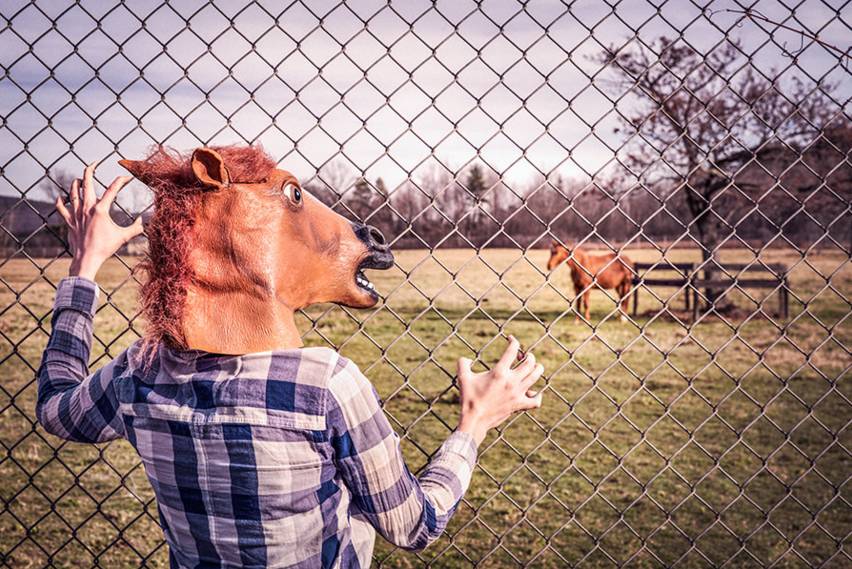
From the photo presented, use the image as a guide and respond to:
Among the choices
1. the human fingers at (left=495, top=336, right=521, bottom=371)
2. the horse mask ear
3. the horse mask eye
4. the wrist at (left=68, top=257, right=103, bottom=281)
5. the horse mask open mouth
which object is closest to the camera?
the horse mask ear

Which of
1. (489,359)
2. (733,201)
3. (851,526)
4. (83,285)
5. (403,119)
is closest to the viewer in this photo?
(83,285)

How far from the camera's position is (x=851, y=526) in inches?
165

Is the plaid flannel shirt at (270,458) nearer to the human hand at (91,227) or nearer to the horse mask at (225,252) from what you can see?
the horse mask at (225,252)

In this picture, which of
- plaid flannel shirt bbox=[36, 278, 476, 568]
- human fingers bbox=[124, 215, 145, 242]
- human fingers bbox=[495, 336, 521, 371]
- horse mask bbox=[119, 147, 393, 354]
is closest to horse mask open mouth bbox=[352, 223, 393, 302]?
horse mask bbox=[119, 147, 393, 354]

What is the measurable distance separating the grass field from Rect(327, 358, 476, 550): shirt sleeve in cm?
67

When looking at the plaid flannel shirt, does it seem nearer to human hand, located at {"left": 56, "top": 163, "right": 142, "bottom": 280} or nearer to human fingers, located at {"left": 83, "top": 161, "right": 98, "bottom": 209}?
human hand, located at {"left": 56, "top": 163, "right": 142, "bottom": 280}

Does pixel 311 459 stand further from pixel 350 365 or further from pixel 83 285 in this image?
pixel 83 285

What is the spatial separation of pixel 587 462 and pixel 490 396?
4.29 m

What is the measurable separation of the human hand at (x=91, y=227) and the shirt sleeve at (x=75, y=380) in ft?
0.20

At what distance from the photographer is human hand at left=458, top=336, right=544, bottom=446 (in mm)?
1600

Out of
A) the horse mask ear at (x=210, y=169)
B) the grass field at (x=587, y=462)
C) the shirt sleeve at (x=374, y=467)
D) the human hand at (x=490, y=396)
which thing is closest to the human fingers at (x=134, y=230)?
the grass field at (x=587, y=462)

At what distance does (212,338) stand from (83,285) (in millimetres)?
726

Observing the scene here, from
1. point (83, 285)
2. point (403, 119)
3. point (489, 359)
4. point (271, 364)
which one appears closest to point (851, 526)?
point (403, 119)

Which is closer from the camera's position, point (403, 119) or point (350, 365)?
point (350, 365)
